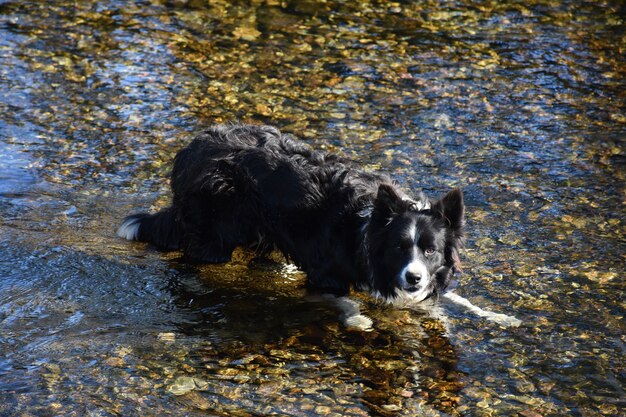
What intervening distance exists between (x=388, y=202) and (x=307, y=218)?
764 millimetres

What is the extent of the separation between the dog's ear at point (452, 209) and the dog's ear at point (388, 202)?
251 millimetres

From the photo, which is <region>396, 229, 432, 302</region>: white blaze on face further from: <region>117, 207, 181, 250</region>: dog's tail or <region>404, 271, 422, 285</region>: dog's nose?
<region>117, 207, 181, 250</region>: dog's tail

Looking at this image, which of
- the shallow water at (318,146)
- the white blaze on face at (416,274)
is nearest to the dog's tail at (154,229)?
the shallow water at (318,146)

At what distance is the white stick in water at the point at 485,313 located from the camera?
19.4 feet

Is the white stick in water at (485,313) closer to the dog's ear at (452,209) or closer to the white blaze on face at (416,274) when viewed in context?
the white blaze on face at (416,274)

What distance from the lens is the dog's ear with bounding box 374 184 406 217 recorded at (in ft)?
18.9

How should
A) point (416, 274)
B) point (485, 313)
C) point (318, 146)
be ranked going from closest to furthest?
point (416, 274)
point (485, 313)
point (318, 146)

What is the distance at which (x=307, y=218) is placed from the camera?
634 cm

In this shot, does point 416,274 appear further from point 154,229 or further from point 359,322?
point 154,229

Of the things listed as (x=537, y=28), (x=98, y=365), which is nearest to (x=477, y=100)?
(x=537, y=28)

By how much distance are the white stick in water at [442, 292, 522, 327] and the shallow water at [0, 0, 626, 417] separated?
78 mm

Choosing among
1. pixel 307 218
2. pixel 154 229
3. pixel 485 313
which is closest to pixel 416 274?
pixel 485 313

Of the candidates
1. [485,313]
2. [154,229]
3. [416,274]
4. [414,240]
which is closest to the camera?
[416,274]

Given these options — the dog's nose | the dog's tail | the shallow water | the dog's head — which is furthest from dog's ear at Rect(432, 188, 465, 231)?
the dog's tail
